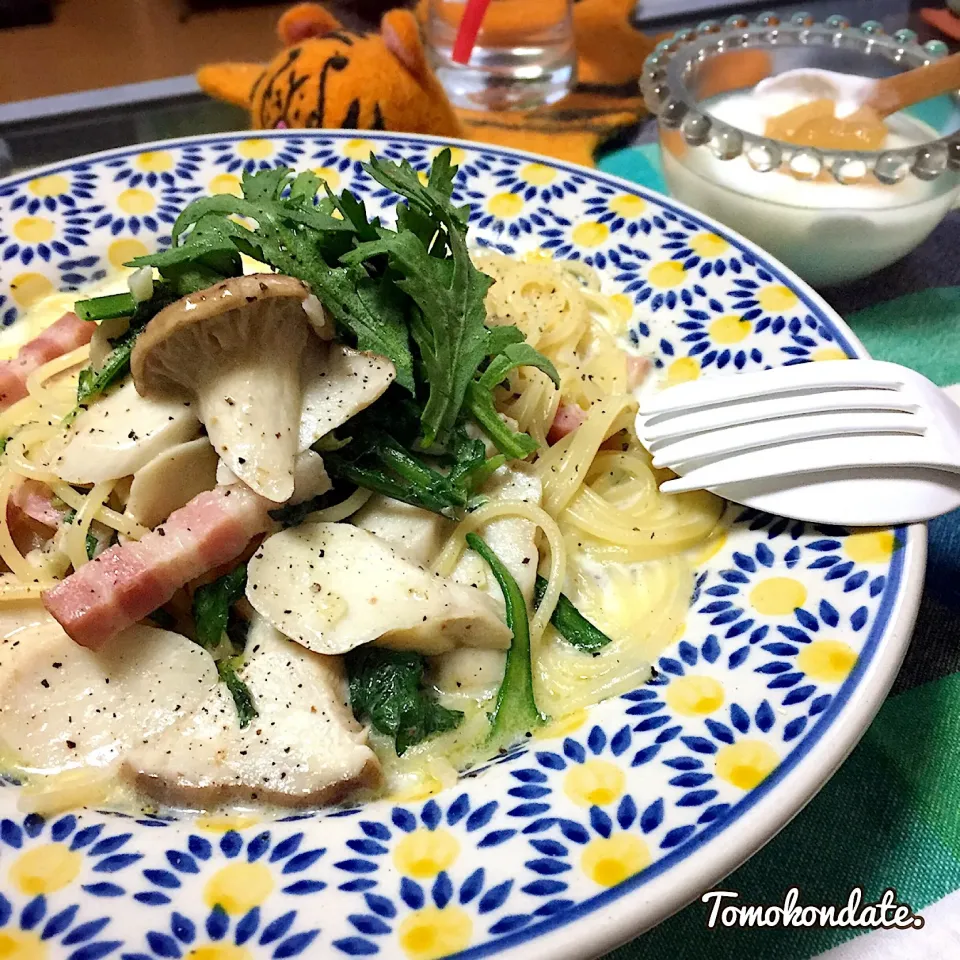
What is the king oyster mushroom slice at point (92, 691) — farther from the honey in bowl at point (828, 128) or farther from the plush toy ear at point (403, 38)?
the honey in bowl at point (828, 128)

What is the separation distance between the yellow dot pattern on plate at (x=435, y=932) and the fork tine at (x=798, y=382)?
1.31 m

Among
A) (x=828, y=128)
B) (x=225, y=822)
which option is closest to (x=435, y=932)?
(x=225, y=822)

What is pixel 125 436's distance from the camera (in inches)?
82.3

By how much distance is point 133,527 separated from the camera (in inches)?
85.0

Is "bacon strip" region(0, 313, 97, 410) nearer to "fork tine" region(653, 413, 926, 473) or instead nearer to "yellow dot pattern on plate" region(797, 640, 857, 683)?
"fork tine" region(653, 413, 926, 473)

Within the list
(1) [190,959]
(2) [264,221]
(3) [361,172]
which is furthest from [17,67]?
(1) [190,959]

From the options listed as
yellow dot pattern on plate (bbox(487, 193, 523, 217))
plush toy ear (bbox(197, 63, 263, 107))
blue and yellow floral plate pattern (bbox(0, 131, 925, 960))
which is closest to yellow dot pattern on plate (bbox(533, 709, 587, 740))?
blue and yellow floral plate pattern (bbox(0, 131, 925, 960))

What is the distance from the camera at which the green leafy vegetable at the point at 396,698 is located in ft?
6.46

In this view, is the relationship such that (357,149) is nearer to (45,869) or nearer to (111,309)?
(111,309)

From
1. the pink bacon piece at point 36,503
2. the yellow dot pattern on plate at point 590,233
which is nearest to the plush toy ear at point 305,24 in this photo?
the yellow dot pattern on plate at point 590,233

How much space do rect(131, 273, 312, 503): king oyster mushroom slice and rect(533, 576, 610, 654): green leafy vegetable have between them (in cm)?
73

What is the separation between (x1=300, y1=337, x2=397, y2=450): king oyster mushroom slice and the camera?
208 cm

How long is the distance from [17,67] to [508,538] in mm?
4729

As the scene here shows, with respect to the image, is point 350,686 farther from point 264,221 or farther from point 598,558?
point 264,221
